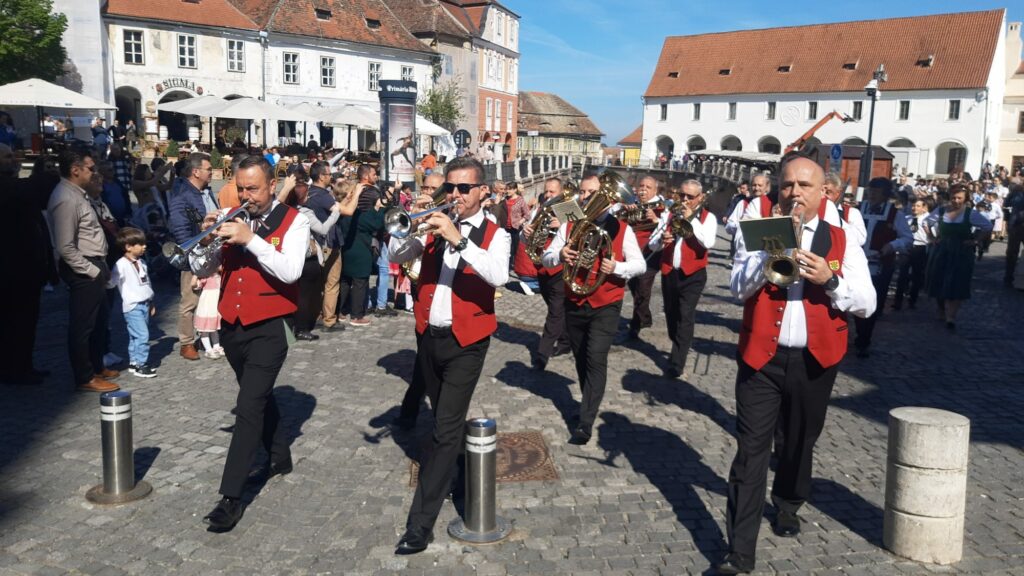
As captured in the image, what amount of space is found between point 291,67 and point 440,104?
977 cm

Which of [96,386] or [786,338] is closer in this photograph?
[786,338]

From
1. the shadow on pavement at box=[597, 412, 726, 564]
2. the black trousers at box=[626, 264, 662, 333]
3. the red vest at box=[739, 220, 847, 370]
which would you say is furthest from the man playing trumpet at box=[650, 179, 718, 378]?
the red vest at box=[739, 220, 847, 370]

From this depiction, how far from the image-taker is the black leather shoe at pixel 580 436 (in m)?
6.42

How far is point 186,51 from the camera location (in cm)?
3900

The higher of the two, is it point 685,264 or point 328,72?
point 328,72

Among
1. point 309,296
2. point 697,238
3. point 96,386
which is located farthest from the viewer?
point 309,296

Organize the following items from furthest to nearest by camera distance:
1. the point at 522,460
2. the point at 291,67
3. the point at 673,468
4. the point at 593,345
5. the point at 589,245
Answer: the point at 291,67 < the point at 593,345 < the point at 589,245 < the point at 522,460 < the point at 673,468

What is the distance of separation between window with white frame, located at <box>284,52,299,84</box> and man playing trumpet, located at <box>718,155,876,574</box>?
4204 cm

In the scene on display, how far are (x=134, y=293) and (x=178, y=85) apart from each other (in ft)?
114

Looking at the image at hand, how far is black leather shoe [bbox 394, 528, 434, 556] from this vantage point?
4.57 m

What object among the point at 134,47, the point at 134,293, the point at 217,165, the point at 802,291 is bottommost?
the point at 134,293

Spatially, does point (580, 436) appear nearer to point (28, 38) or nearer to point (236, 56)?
point (28, 38)

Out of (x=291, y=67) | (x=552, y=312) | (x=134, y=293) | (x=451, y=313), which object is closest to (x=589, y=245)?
(x=451, y=313)

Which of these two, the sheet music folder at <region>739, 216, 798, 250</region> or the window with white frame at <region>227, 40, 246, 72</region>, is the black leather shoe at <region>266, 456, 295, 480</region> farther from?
the window with white frame at <region>227, 40, 246, 72</region>
